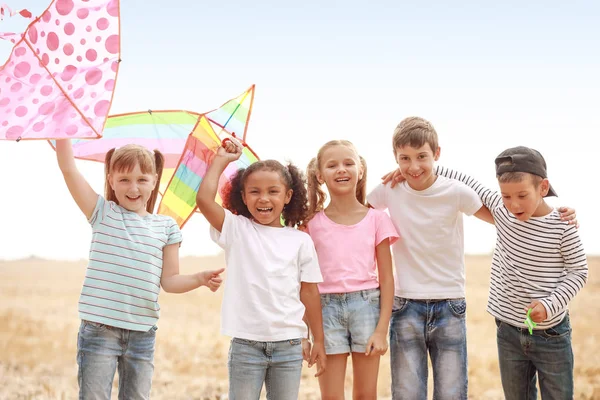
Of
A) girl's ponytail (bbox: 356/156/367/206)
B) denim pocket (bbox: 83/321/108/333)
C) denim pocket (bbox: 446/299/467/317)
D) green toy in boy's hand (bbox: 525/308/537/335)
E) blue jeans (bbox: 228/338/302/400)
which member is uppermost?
girl's ponytail (bbox: 356/156/367/206)

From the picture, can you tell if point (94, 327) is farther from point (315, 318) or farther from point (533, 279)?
point (533, 279)

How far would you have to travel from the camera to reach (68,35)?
10.4ft

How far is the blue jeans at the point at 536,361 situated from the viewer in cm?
333

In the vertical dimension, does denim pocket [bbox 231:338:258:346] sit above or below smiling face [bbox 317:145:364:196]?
below

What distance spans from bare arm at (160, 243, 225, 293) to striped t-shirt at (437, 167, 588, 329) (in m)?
1.60

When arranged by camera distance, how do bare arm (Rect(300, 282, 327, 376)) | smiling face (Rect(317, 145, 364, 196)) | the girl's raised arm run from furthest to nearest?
smiling face (Rect(317, 145, 364, 196)) → bare arm (Rect(300, 282, 327, 376)) → the girl's raised arm

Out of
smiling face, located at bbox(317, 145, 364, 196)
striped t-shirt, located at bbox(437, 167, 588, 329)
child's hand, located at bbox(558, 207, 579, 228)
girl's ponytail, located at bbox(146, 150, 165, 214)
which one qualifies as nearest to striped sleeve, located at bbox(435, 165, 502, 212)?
striped t-shirt, located at bbox(437, 167, 588, 329)

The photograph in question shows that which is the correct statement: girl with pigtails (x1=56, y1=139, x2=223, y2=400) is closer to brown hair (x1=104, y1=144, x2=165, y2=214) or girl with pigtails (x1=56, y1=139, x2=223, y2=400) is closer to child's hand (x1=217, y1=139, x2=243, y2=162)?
brown hair (x1=104, y1=144, x2=165, y2=214)

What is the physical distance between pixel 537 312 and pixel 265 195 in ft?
4.98

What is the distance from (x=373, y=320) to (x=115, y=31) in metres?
2.01

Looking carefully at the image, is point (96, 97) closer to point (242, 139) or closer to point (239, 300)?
point (242, 139)

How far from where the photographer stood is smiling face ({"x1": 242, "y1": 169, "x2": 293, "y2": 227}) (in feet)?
10.6

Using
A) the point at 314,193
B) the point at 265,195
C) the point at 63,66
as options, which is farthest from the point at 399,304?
the point at 63,66

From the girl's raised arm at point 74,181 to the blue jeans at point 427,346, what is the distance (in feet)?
5.72
